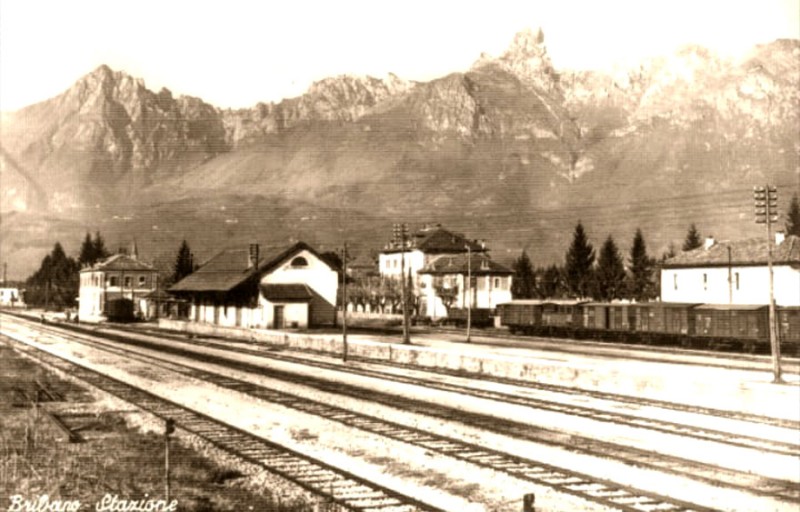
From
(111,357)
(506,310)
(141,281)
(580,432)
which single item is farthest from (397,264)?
(580,432)

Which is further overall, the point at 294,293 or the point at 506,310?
the point at 506,310

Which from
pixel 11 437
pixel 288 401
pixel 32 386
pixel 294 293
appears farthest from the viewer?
pixel 294 293

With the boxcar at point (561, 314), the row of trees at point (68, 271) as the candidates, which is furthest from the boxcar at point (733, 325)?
the row of trees at point (68, 271)

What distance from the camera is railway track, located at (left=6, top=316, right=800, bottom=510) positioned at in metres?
14.3

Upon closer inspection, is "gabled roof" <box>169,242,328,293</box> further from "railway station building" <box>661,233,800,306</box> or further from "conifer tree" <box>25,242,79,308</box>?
"conifer tree" <box>25,242,79,308</box>

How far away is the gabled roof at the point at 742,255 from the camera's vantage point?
61.0m

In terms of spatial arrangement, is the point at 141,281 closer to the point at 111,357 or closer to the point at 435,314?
the point at 435,314

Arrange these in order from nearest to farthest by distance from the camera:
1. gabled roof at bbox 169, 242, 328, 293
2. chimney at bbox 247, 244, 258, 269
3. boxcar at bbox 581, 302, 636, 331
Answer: boxcar at bbox 581, 302, 636, 331
gabled roof at bbox 169, 242, 328, 293
chimney at bbox 247, 244, 258, 269

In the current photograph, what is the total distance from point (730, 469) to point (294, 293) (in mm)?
52226

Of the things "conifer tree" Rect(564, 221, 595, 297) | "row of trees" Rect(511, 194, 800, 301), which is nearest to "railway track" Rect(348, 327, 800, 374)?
"row of trees" Rect(511, 194, 800, 301)

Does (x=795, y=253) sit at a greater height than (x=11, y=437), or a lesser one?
greater

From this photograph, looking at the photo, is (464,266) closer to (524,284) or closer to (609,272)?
(609,272)

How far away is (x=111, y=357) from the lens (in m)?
42.1

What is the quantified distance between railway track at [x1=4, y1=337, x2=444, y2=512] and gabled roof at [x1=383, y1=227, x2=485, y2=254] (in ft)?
298
